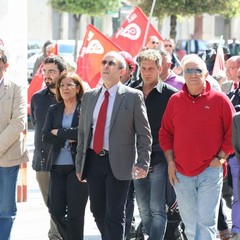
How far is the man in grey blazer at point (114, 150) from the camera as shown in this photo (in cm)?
819

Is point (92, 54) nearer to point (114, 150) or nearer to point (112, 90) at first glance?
point (112, 90)

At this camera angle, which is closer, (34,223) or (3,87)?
(3,87)

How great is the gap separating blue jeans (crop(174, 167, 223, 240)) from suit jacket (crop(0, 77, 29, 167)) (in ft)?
5.11

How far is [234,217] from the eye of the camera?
939cm

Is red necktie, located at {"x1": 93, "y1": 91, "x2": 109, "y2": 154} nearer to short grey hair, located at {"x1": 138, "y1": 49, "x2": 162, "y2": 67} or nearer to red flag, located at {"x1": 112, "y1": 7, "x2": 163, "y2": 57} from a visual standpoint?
short grey hair, located at {"x1": 138, "y1": 49, "x2": 162, "y2": 67}

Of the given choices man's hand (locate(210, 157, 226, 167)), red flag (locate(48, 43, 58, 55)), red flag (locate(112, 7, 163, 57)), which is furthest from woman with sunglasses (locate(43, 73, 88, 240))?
red flag (locate(112, 7, 163, 57))

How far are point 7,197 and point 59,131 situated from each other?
767 mm

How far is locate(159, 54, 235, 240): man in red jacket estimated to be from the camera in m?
7.90

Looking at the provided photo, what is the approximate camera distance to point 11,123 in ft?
28.3

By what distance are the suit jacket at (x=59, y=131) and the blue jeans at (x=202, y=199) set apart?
3.98 feet

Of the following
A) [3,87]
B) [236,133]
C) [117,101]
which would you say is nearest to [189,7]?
[3,87]

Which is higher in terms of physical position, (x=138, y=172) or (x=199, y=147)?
(x=199, y=147)

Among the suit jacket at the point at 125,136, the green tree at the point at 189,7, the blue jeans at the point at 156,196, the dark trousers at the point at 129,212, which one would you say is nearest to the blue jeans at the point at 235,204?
the blue jeans at the point at 156,196

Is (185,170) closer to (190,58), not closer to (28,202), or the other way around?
(190,58)
